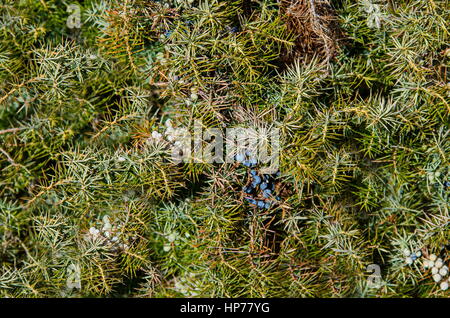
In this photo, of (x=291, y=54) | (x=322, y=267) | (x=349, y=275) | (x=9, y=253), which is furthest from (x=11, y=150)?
(x=349, y=275)

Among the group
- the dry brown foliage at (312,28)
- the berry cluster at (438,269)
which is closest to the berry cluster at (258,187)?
the dry brown foliage at (312,28)

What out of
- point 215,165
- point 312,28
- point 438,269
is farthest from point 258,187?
point 438,269

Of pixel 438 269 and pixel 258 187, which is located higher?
pixel 258 187

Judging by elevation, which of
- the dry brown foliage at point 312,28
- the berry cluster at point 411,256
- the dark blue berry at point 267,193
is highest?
the dry brown foliage at point 312,28

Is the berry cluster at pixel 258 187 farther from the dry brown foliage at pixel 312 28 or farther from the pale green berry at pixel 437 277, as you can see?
the pale green berry at pixel 437 277

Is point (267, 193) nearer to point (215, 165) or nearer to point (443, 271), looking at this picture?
point (215, 165)

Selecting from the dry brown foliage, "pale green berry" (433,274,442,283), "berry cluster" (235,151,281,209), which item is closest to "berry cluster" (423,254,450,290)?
"pale green berry" (433,274,442,283)

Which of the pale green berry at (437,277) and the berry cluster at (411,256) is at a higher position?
the berry cluster at (411,256)

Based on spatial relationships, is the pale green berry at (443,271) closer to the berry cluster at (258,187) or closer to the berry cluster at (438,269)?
the berry cluster at (438,269)
